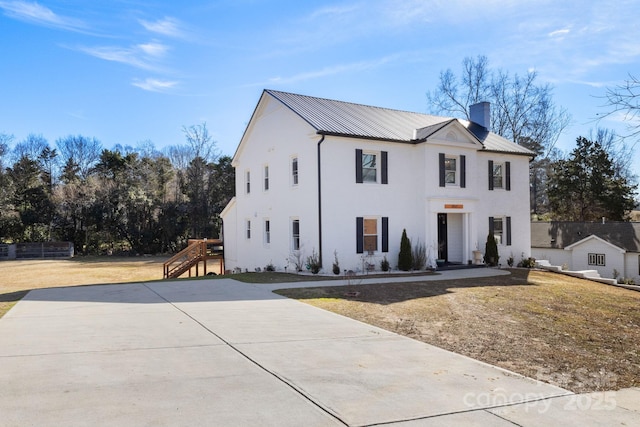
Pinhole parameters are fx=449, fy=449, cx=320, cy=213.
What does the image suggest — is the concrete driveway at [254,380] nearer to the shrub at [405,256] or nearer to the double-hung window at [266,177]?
the shrub at [405,256]

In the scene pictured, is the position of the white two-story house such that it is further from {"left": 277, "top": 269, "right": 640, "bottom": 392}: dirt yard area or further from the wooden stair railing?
{"left": 277, "top": 269, "right": 640, "bottom": 392}: dirt yard area

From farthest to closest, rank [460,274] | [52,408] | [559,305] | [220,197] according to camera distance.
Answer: [220,197] → [460,274] → [559,305] → [52,408]

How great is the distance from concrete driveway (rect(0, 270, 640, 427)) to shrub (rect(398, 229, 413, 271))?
405 inches

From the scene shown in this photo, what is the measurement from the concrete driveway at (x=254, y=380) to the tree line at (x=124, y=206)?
3346 cm

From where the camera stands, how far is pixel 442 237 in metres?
21.0

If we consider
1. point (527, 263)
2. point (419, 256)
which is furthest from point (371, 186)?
point (527, 263)

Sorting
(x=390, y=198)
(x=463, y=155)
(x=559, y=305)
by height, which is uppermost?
(x=463, y=155)

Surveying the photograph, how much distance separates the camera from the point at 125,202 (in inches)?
1565

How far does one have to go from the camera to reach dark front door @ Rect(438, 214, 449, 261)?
2083cm

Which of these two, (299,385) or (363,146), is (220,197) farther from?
(299,385)

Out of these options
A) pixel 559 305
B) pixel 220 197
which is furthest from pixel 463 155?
pixel 220 197

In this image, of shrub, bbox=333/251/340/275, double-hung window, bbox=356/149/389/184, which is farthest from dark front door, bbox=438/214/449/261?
shrub, bbox=333/251/340/275

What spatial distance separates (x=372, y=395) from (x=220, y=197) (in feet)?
129

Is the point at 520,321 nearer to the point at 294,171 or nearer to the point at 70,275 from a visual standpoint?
the point at 294,171
